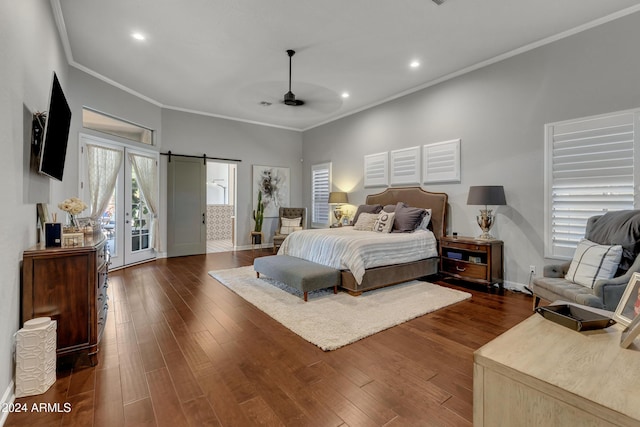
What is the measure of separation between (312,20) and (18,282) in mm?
3611

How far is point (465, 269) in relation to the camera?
4.36m

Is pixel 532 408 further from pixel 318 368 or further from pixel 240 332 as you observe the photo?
pixel 240 332

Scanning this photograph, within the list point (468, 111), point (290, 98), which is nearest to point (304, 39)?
point (290, 98)

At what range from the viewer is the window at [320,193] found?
25.0ft

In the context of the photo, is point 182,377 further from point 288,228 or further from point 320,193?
point 320,193

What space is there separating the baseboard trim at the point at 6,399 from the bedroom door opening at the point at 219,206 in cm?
695

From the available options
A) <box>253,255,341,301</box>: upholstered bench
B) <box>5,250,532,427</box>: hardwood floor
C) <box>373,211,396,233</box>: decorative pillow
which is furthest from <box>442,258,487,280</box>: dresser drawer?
<box>253,255,341,301</box>: upholstered bench

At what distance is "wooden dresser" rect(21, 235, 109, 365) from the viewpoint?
82.5 inches

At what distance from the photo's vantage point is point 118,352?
2.43 meters

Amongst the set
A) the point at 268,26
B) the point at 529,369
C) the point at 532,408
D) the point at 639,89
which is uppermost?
the point at 268,26

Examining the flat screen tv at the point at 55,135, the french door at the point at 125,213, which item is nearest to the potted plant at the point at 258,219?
the french door at the point at 125,213

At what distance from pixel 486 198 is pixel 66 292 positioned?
182 inches

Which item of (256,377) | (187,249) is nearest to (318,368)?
(256,377)

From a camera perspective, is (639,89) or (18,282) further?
(639,89)
